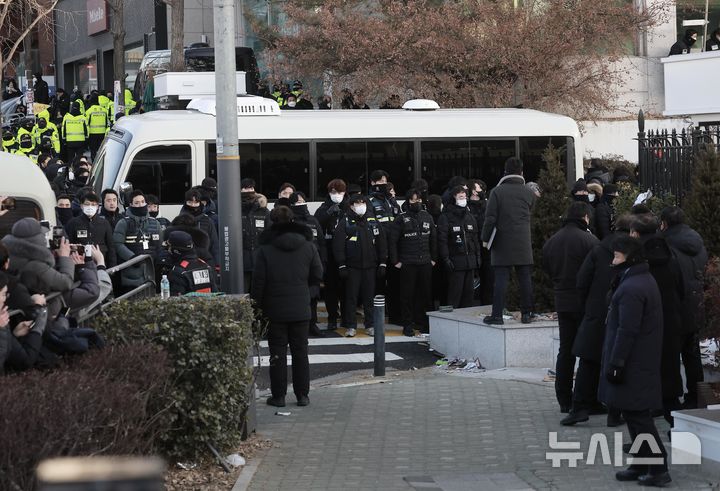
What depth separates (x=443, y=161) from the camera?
20.9 metres

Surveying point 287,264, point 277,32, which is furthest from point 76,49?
point 287,264

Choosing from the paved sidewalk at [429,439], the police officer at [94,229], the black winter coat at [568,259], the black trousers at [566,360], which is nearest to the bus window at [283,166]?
the police officer at [94,229]

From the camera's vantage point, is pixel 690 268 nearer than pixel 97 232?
Yes

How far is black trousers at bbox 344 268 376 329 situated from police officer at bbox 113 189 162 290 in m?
2.74

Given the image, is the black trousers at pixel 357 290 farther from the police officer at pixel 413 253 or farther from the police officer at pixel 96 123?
the police officer at pixel 96 123

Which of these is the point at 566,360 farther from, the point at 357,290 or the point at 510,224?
the point at 357,290

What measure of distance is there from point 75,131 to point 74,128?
0.26 ft

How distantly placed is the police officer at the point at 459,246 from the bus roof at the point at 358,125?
4.66 meters

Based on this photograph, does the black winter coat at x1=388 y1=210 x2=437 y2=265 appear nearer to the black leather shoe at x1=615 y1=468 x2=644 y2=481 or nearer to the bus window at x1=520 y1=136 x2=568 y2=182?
the bus window at x1=520 y1=136 x2=568 y2=182

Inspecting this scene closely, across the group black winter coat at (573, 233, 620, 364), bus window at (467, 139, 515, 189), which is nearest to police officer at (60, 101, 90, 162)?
bus window at (467, 139, 515, 189)

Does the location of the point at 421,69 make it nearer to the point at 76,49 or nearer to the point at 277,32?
the point at 277,32

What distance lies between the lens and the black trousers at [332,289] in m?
16.1

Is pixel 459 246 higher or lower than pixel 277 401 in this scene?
higher

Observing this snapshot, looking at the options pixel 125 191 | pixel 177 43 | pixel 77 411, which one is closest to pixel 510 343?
pixel 77 411
